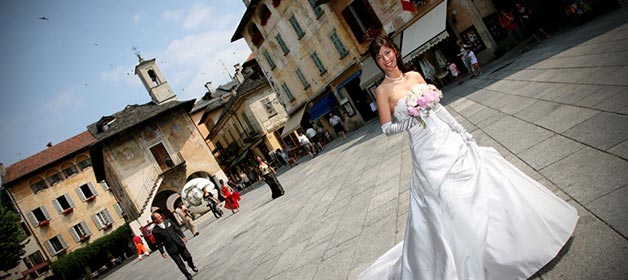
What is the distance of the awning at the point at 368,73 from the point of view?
66.8 feet

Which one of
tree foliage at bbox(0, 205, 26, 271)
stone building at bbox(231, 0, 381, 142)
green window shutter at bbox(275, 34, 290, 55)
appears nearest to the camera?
stone building at bbox(231, 0, 381, 142)

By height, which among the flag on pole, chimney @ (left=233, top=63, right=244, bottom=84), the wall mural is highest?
chimney @ (left=233, top=63, right=244, bottom=84)

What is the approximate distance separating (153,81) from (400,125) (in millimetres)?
40503

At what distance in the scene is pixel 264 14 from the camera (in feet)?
92.5

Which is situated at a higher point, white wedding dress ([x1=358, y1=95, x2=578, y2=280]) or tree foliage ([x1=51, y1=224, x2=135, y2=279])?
tree foliage ([x1=51, y1=224, x2=135, y2=279])

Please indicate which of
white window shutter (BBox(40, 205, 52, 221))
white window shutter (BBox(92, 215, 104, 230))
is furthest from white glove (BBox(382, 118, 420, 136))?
white window shutter (BBox(40, 205, 52, 221))

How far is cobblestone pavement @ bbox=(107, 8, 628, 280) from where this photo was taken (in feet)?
9.23

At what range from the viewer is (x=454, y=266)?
260 centimetres

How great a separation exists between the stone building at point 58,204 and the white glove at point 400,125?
140 ft

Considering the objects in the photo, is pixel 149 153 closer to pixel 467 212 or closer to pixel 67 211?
pixel 67 211

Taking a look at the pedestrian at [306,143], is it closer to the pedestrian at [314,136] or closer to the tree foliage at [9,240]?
the pedestrian at [314,136]

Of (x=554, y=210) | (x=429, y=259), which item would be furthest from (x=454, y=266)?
(x=554, y=210)

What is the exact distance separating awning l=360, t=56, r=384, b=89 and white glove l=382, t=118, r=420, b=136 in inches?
673

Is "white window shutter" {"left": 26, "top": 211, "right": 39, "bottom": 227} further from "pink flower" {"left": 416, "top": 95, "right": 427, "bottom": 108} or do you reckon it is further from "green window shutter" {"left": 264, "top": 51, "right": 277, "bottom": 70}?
"pink flower" {"left": 416, "top": 95, "right": 427, "bottom": 108}
